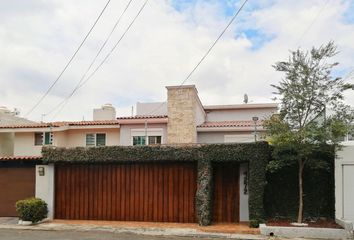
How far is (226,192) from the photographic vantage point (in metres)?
16.0

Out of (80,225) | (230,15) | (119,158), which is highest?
(230,15)

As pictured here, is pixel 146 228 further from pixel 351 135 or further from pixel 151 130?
pixel 351 135

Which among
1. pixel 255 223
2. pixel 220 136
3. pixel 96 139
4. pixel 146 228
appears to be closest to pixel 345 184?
pixel 255 223

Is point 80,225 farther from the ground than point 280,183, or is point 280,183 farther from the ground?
point 280,183

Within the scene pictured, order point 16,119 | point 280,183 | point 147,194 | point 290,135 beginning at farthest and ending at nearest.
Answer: point 16,119, point 147,194, point 280,183, point 290,135

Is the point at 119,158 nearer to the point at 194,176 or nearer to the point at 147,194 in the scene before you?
the point at 147,194

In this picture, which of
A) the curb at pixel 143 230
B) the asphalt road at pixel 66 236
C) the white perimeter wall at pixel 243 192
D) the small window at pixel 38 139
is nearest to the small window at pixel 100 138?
the small window at pixel 38 139

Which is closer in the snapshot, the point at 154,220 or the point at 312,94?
the point at 312,94

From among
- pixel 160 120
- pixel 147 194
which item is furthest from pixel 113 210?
pixel 160 120

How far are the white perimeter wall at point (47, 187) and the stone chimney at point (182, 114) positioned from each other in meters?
6.73

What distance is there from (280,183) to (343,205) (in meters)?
2.28

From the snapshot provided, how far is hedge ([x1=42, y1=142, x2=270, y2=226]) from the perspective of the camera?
47.7ft

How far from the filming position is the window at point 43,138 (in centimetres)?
2280

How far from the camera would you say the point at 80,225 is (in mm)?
15359
